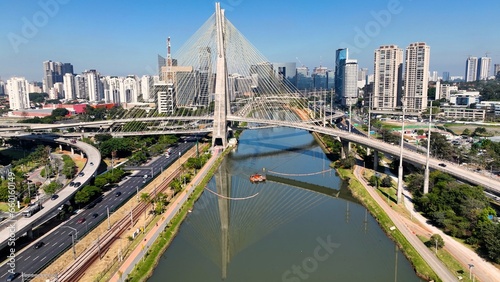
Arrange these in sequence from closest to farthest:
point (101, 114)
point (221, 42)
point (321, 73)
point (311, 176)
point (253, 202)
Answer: point (253, 202) < point (311, 176) < point (221, 42) < point (101, 114) < point (321, 73)

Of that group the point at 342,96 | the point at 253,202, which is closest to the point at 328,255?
the point at 253,202

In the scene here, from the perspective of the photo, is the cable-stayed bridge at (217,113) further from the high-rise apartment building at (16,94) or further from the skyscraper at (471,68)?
the skyscraper at (471,68)

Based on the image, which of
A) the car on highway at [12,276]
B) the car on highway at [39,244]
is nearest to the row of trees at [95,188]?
the car on highway at [39,244]

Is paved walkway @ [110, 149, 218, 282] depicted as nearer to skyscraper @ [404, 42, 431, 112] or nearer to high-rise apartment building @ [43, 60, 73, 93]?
skyscraper @ [404, 42, 431, 112]

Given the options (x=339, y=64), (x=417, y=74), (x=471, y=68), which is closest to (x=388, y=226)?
(x=417, y=74)

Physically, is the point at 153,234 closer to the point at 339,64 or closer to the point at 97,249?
the point at 97,249

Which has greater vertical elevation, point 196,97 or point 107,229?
point 196,97

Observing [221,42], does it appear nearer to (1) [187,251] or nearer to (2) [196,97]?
(1) [187,251]
